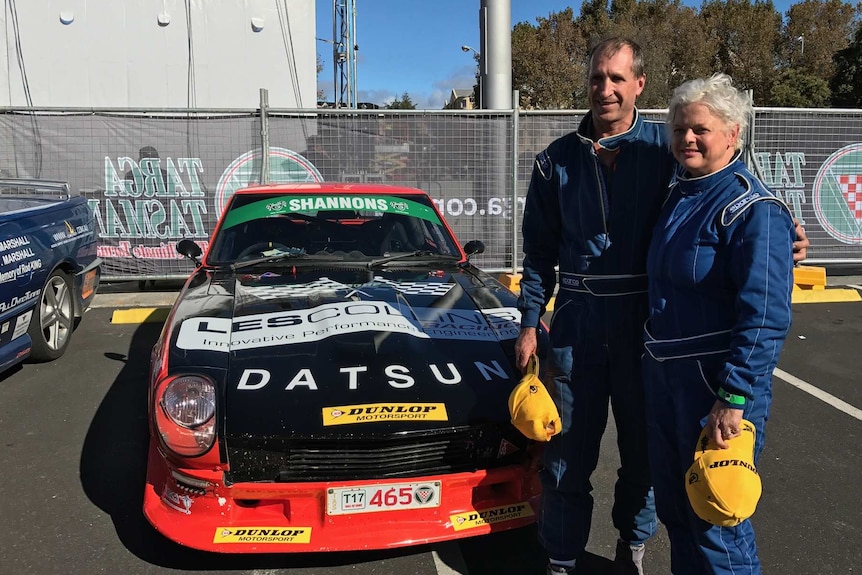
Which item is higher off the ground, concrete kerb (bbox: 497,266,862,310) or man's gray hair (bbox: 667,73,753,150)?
man's gray hair (bbox: 667,73,753,150)

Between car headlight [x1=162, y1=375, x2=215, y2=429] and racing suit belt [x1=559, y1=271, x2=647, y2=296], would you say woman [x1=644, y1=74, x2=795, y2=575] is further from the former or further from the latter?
car headlight [x1=162, y1=375, x2=215, y2=429]

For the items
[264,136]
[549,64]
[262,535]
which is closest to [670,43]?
[549,64]

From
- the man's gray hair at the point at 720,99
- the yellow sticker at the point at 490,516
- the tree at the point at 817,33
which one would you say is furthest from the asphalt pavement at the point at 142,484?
the tree at the point at 817,33

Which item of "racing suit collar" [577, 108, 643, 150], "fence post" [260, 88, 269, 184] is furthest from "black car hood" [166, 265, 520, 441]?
"fence post" [260, 88, 269, 184]

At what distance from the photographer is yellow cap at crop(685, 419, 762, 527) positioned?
1677 mm

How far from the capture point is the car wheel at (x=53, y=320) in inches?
185

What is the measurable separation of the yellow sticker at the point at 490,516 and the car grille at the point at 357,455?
166 mm

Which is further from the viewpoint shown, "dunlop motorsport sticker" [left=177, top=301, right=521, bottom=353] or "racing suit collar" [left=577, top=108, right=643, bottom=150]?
"dunlop motorsport sticker" [left=177, top=301, right=521, bottom=353]

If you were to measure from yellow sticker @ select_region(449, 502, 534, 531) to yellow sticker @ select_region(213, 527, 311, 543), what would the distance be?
1.76ft

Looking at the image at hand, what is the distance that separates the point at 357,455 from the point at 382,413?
0.17m

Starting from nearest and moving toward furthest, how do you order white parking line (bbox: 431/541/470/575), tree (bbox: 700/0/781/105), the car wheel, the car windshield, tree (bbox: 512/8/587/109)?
white parking line (bbox: 431/541/470/575) → the car windshield → the car wheel → tree (bbox: 700/0/781/105) → tree (bbox: 512/8/587/109)

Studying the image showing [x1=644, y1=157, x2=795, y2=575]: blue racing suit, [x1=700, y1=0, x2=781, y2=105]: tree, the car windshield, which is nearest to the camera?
[x1=644, y1=157, x2=795, y2=575]: blue racing suit

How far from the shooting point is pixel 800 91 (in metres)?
32.1

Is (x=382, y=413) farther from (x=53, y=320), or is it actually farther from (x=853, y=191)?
(x=853, y=191)
